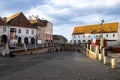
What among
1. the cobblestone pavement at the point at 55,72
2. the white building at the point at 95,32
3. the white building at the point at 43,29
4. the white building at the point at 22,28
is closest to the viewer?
the cobblestone pavement at the point at 55,72

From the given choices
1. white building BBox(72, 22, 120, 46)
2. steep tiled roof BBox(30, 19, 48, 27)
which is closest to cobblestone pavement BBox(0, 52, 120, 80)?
steep tiled roof BBox(30, 19, 48, 27)

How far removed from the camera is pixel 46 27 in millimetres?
95312

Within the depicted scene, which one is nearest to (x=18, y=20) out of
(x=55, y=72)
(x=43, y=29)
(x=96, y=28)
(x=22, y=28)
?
(x=22, y=28)

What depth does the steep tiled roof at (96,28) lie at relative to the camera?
101250 mm

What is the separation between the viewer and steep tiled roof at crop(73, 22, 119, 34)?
101 metres

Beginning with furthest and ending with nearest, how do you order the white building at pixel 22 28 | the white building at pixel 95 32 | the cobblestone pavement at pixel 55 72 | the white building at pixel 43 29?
the white building at pixel 95 32 < the white building at pixel 43 29 < the white building at pixel 22 28 < the cobblestone pavement at pixel 55 72

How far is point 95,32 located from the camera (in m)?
107

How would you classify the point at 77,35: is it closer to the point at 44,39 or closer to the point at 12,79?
the point at 44,39

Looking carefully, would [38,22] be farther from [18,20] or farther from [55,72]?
[55,72]

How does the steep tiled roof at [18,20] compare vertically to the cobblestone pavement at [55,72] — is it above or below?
above

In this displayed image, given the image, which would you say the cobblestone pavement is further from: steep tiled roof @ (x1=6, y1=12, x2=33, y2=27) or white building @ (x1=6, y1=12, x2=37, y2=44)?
steep tiled roof @ (x1=6, y1=12, x2=33, y2=27)

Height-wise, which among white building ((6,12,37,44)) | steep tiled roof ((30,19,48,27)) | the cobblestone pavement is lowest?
the cobblestone pavement

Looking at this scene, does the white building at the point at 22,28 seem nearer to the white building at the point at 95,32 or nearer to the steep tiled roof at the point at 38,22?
the steep tiled roof at the point at 38,22

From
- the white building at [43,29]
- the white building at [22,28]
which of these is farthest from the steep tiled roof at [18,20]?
the white building at [43,29]
